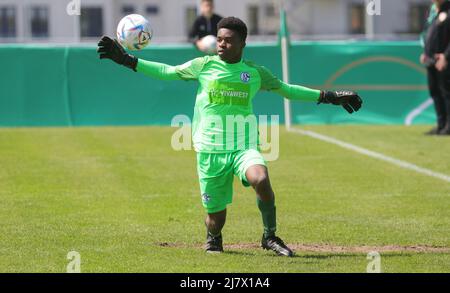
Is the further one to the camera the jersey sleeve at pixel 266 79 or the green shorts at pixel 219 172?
the jersey sleeve at pixel 266 79

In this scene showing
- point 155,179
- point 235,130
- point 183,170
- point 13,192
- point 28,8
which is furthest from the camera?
point 28,8

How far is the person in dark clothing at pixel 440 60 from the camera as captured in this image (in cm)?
1778

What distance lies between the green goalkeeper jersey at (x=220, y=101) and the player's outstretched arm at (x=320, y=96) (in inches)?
12.6

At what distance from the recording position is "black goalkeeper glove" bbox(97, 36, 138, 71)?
331 inches

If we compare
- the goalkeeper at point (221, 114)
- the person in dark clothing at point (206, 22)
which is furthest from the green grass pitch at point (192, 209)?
the person in dark clothing at point (206, 22)

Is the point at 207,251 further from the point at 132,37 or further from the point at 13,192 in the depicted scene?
the point at 13,192

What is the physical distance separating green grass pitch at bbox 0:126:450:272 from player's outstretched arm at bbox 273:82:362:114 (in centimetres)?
120

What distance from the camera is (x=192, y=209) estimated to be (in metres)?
10.9

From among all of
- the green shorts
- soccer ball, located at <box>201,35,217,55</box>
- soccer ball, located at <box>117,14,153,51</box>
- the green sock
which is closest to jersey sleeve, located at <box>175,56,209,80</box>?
soccer ball, located at <box>117,14,153,51</box>

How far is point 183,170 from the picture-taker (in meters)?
13.9

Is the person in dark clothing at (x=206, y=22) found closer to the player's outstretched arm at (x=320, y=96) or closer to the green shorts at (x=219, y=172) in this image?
the player's outstretched arm at (x=320, y=96)

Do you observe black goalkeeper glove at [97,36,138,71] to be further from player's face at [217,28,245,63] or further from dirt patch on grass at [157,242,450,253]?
dirt patch on grass at [157,242,450,253]
